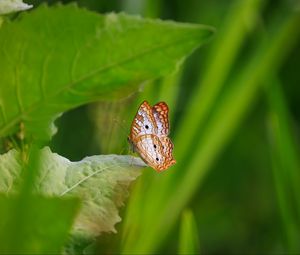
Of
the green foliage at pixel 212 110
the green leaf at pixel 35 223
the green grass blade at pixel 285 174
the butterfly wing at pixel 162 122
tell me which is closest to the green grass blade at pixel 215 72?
the green foliage at pixel 212 110

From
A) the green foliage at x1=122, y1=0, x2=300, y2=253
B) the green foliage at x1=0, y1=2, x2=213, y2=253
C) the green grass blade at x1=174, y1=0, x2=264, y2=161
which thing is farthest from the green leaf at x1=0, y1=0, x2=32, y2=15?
the green grass blade at x1=174, y1=0, x2=264, y2=161

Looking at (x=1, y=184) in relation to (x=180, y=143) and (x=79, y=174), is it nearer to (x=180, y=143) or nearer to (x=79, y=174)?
(x=79, y=174)

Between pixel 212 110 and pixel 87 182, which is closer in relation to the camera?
pixel 87 182

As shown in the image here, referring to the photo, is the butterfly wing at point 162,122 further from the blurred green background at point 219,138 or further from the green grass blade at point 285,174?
the green grass blade at point 285,174

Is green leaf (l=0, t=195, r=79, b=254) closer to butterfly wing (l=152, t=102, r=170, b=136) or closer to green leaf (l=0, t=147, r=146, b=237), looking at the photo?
green leaf (l=0, t=147, r=146, b=237)

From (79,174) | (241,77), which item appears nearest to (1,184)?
(79,174)

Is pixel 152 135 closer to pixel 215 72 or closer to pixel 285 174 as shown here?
pixel 285 174

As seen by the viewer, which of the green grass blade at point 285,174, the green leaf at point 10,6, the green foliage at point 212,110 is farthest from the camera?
the green foliage at point 212,110

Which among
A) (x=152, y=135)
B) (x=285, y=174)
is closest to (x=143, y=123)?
(x=152, y=135)
